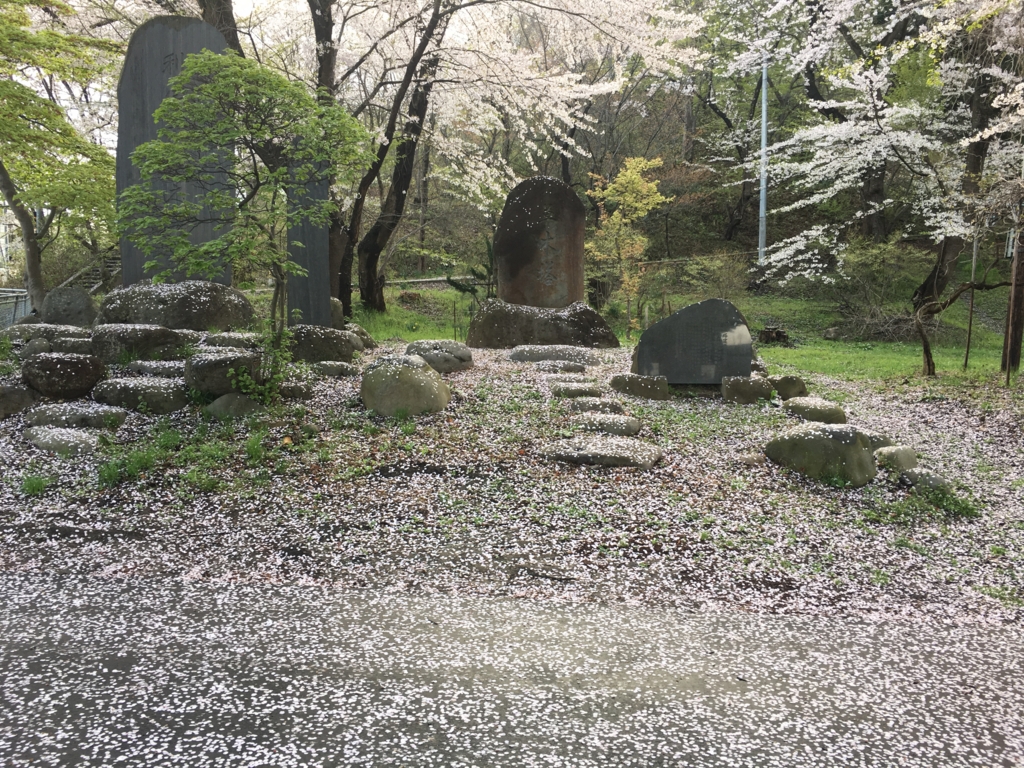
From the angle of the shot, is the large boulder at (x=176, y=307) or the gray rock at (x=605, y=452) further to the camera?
the large boulder at (x=176, y=307)

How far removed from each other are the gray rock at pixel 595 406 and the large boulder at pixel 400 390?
127 cm

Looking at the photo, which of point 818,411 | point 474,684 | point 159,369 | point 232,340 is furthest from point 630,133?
point 474,684

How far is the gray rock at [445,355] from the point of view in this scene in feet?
27.2

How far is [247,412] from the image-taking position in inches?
242

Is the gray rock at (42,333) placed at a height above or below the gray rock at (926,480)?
above

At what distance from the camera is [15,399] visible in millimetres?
6207

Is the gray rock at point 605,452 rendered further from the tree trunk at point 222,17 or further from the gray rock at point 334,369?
the tree trunk at point 222,17

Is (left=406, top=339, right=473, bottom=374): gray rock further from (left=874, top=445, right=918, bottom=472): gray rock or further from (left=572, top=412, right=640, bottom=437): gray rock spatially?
(left=874, top=445, right=918, bottom=472): gray rock

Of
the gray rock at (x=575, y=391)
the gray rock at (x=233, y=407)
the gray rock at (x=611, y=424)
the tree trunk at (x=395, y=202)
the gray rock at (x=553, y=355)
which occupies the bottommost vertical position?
the gray rock at (x=611, y=424)

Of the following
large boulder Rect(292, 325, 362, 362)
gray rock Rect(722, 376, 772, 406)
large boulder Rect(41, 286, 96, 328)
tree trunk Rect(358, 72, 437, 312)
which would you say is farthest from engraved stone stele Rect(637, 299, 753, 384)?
large boulder Rect(41, 286, 96, 328)

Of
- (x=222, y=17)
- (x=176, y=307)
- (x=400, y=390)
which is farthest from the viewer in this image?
(x=222, y=17)

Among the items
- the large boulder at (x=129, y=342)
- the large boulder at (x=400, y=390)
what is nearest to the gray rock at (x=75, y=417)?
the large boulder at (x=129, y=342)

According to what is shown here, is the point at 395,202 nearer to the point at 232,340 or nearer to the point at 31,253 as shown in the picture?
the point at 31,253

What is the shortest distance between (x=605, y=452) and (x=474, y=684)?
2.91m
